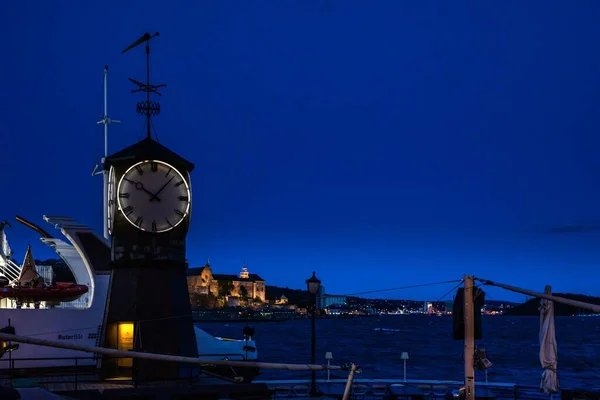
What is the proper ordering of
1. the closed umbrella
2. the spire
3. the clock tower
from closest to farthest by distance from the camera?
the closed umbrella → the clock tower → the spire

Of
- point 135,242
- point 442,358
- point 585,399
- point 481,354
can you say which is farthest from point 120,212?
point 442,358

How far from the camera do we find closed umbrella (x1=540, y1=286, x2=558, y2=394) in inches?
577

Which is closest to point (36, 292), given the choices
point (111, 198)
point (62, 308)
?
point (62, 308)

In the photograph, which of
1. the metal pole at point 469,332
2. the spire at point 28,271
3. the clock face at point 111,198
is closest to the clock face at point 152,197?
the clock face at point 111,198

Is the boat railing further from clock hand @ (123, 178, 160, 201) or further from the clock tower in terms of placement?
clock hand @ (123, 178, 160, 201)

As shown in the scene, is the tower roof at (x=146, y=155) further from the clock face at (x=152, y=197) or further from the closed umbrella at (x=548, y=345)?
the closed umbrella at (x=548, y=345)

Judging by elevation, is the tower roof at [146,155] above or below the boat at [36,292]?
above

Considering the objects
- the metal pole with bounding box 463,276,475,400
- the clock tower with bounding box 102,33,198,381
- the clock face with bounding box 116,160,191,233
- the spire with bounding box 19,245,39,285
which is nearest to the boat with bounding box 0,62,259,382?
the spire with bounding box 19,245,39,285

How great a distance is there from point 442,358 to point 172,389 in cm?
7955

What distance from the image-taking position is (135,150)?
805 inches

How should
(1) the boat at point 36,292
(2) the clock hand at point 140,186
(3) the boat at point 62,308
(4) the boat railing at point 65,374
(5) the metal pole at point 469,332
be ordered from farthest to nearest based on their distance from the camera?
(1) the boat at point 36,292, (3) the boat at point 62,308, (2) the clock hand at point 140,186, (4) the boat railing at point 65,374, (5) the metal pole at point 469,332

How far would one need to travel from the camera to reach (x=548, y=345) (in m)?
14.9

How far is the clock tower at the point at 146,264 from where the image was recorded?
19953 millimetres

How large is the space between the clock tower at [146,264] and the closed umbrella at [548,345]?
1012 centimetres
